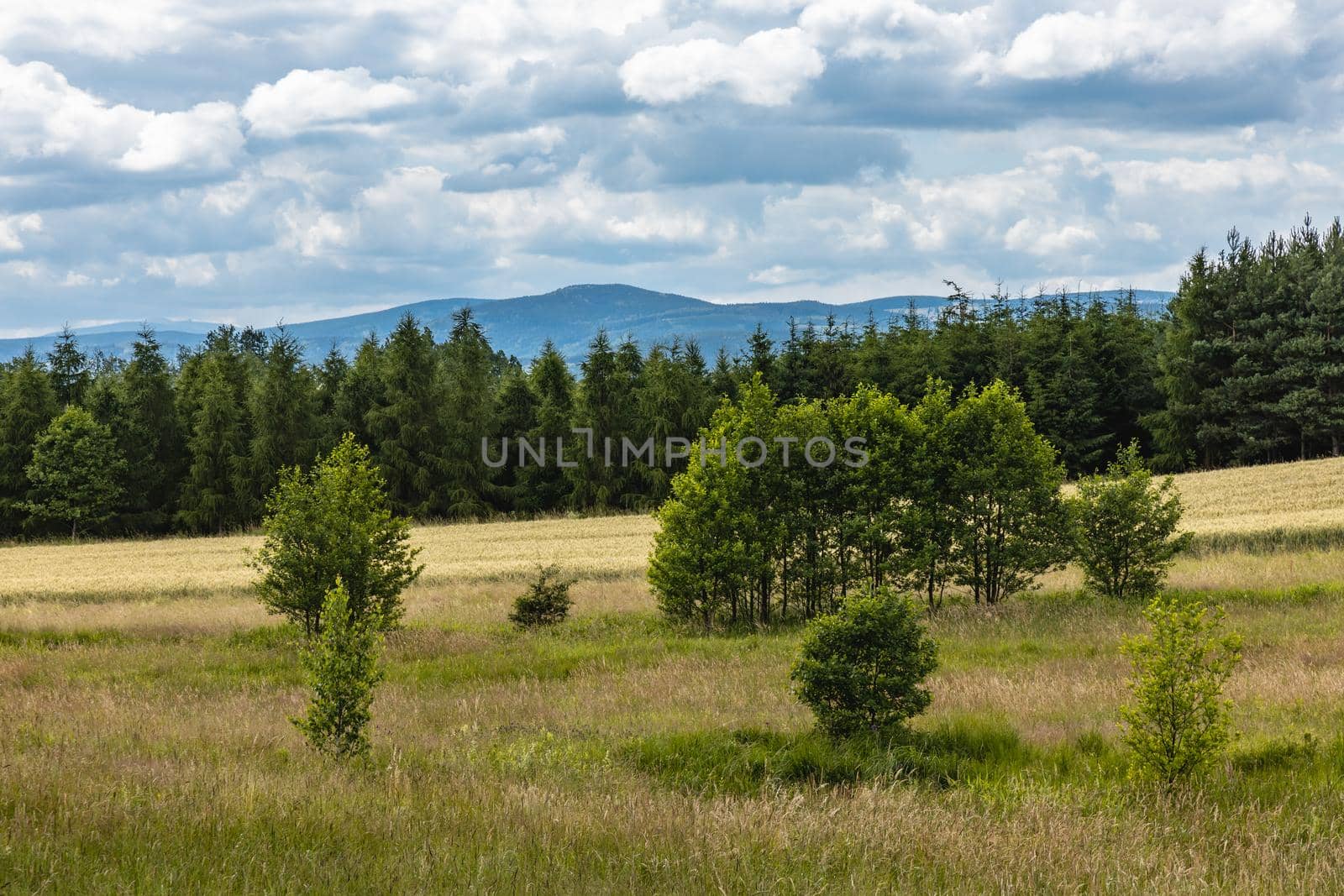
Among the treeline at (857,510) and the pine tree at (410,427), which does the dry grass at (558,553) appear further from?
the pine tree at (410,427)

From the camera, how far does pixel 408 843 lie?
21.8 feet

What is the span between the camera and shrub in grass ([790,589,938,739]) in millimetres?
11820

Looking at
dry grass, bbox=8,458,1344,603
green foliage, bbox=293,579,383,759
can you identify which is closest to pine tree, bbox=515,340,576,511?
dry grass, bbox=8,458,1344,603

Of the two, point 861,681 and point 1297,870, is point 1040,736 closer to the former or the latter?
point 861,681

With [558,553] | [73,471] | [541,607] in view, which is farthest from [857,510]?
[73,471]

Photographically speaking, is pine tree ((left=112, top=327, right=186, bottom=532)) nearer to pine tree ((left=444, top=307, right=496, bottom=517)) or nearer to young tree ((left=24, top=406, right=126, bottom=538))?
young tree ((left=24, top=406, right=126, bottom=538))

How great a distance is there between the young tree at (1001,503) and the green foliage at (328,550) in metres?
12.8

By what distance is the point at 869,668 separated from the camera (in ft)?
39.2

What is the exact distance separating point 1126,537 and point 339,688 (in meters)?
18.7

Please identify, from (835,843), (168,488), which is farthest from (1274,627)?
(168,488)

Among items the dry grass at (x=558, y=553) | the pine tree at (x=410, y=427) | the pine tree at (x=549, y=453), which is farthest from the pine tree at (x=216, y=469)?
the pine tree at (x=549, y=453)

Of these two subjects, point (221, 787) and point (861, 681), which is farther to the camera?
point (861, 681)

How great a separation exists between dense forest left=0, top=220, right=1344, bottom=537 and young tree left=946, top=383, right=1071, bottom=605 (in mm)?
37503

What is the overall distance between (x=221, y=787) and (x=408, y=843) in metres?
2.26
